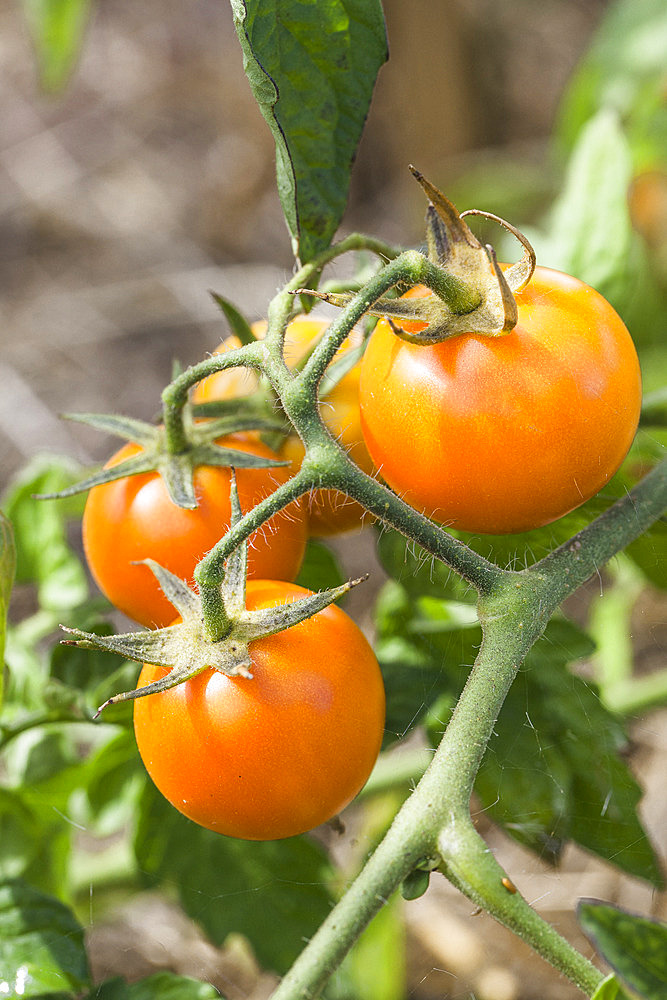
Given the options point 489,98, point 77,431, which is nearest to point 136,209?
point 77,431

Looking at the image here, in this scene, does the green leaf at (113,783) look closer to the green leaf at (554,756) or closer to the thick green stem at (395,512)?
the green leaf at (554,756)

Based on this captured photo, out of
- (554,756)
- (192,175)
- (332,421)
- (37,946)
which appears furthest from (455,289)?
(192,175)

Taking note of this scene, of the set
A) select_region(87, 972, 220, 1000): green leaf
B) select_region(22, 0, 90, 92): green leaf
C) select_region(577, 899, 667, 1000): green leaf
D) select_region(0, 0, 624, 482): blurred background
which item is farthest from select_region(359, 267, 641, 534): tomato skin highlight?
select_region(0, 0, 624, 482): blurred background

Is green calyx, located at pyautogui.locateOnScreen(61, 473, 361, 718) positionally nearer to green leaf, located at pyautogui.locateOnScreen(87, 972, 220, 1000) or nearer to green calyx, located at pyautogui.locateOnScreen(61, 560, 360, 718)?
green calyx, located at pyautogui.locateOnScreen(61, 560, 360, 718)

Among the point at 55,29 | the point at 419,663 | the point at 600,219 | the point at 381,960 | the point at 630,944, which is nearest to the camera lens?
the point at 630,944

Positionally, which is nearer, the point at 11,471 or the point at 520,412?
the point at 520,412

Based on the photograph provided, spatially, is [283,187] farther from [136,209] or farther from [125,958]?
[136,209]

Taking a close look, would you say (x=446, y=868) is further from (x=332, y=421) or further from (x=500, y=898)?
(x=332, y=421)
